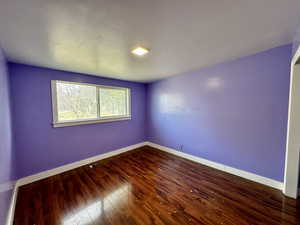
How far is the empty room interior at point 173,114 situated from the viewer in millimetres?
1175

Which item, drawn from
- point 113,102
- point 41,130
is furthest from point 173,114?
point 41,130

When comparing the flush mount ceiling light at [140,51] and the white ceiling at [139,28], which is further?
the flush mount ceiling light at [140,51]

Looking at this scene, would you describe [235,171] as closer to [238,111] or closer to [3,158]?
[238,111]

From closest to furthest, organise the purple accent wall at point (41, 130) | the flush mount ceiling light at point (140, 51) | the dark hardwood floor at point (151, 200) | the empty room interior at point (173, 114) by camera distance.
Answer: the empty room interior at point (173, 114) < the dark hardwood floor at point (151, 200) < the flush mount ceiling light at point (140, 51) < the purple accent wall at point (41, 130)

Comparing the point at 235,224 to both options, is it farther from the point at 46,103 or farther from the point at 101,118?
the point at 46,103

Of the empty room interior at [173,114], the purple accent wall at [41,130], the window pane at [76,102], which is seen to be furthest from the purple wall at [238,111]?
the purple accent wall at [41,130]

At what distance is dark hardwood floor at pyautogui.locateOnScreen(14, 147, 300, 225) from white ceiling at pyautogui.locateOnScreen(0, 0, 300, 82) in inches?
86.4

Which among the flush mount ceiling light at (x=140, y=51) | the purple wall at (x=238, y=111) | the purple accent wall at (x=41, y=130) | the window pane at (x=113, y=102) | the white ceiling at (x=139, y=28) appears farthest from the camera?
the window pane at (x=113, y=102)

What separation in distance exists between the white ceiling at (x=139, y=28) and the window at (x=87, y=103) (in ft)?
2.50

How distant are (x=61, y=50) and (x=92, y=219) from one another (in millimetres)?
2297

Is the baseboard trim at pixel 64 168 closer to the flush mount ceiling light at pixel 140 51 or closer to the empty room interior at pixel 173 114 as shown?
the empty room interior at pixel 173 114

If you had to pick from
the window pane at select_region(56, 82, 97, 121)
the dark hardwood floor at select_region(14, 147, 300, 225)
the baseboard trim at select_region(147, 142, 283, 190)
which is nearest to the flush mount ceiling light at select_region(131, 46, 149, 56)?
the window pane at select_region(56, 82, 97, 121)

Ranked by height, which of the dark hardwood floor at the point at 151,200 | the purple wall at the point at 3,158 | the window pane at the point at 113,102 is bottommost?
the dark hardwood floor at the point at 151,200

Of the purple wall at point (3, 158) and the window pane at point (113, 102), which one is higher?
the window pane at point (113, 102)
